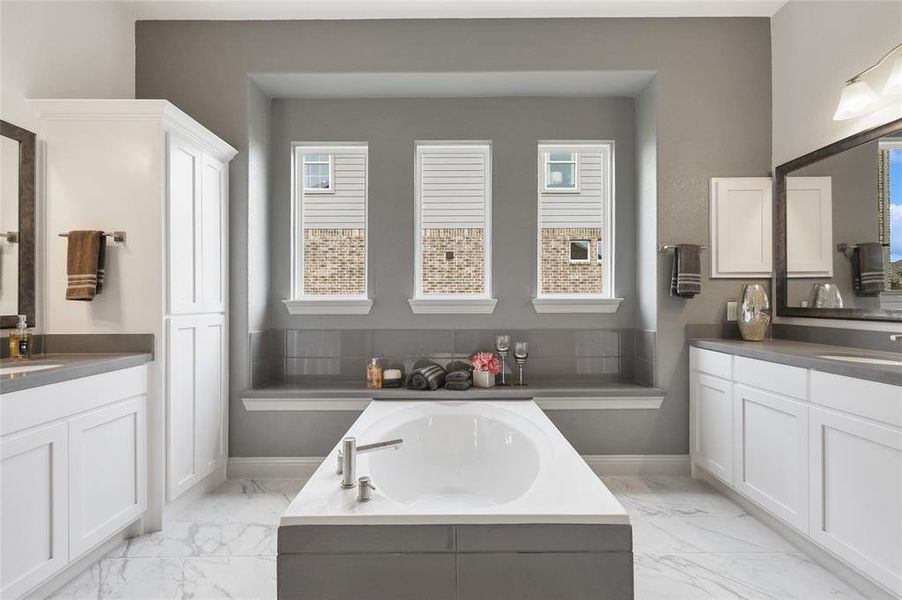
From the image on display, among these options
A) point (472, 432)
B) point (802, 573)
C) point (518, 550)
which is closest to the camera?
point (518, 550)

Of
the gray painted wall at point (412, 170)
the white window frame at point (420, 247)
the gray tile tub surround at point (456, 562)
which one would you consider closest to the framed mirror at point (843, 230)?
the gray painted wall at point (412, 170)

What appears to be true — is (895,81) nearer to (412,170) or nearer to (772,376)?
(772,376)

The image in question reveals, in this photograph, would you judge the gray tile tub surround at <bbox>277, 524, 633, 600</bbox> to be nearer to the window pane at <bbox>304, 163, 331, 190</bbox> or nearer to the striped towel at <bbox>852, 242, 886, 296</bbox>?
the striped towel at <bbox>852, 242, 886, 296</bbox>

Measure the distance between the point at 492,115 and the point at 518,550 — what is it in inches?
112

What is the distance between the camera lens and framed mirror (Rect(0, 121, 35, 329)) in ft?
7.45

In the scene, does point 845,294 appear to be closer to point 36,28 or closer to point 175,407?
point 175,407

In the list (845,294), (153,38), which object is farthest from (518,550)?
(153,38)

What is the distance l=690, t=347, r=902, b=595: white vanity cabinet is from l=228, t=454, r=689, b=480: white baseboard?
370mm

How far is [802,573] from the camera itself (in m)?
2.08

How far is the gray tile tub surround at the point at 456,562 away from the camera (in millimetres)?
1373

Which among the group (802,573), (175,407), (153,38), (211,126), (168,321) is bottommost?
(802,573)

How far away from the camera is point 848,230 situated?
2508mm

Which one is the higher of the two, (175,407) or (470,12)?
(470,12)

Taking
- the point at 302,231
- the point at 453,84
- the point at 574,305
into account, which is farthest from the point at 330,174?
the point at 574,305
